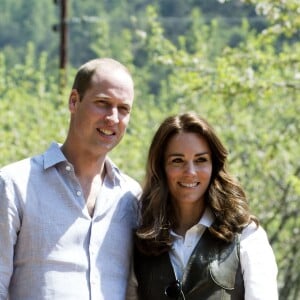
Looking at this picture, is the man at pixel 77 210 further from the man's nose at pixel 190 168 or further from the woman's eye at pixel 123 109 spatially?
the man's nose at pixel 190 168

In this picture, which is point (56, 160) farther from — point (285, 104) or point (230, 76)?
point (285, 104)

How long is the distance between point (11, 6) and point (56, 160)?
83.7ft

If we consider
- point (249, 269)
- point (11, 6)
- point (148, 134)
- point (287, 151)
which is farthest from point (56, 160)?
point (11, 6)

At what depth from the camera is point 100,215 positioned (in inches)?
190

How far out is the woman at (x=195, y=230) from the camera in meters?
→ 4.72

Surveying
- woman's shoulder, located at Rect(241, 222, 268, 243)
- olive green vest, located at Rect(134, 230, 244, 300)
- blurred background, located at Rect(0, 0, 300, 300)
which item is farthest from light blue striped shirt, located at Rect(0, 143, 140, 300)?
Answer: blurred background, located at Rect(0, 0, 300, 300)

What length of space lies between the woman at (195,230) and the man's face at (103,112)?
266mm

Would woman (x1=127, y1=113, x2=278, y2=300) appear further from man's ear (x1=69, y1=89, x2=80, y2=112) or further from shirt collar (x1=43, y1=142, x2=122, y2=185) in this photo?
man's ear (x1=69, y1=89, x2=80, y2=112)

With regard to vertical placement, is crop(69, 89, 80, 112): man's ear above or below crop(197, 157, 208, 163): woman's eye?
above

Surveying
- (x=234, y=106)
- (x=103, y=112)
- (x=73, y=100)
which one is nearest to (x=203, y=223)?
(x=103, y=112)

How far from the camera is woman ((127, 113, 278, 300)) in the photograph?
186 inches

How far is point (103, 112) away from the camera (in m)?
4.80

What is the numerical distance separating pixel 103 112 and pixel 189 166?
0.45m

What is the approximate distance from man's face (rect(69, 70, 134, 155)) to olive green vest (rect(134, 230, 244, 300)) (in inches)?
21.9
